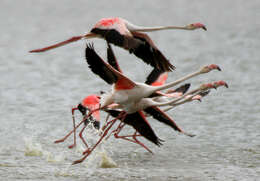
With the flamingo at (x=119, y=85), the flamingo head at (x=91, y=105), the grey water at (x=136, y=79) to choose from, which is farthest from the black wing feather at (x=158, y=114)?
the flamingo head at (x=91, y=105)

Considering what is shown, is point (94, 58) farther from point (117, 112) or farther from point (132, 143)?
point (132, 143)

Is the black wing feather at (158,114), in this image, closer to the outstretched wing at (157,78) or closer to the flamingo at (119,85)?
the flamingo at (119,85)

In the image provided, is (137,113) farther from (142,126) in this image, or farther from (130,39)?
(130,39)

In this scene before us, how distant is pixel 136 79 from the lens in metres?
14.8

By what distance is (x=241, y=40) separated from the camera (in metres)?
18.3

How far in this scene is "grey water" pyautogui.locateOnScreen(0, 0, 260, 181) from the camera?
8.38 meters

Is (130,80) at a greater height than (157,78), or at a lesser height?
greater

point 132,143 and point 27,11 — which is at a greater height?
point 132,143

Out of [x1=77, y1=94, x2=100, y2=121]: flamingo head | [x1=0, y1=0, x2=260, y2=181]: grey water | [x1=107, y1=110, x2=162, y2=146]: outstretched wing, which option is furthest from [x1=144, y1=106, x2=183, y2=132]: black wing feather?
[x1=77, y1=94, x2=100, y2=121]: flamingo head

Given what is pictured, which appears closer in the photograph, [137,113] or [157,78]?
[137,113]

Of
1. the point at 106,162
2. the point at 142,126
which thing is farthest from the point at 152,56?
the point at 106,162

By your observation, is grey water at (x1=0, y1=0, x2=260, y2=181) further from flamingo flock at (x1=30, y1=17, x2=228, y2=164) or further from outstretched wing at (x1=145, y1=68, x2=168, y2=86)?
outstretched wing at (x1=145, y1=68, x2=168, y2=86)

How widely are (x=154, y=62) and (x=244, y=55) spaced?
879 cm

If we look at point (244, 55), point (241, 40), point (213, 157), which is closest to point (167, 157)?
point (213, 157)
